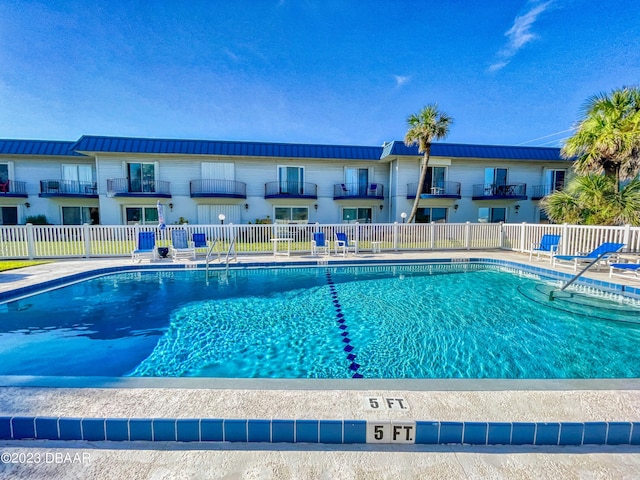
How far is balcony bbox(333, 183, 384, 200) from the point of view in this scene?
64.1ft

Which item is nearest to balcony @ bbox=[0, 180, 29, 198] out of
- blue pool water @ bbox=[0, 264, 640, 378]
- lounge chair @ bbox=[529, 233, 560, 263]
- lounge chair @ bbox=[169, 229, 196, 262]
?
lounge chair @ bbox=[169, 229, 196, 262]

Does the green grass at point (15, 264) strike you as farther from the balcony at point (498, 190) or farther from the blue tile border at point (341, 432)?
the balcony at point (498, 190)

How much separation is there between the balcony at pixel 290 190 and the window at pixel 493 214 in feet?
38.6

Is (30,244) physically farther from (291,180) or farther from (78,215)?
(291,180)

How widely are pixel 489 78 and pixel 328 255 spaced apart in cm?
1338

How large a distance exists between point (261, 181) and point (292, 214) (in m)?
2.94

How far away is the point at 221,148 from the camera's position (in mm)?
17625

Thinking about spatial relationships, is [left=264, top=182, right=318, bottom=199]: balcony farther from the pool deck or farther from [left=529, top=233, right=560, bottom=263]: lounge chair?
the pool deck

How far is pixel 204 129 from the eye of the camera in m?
22.6

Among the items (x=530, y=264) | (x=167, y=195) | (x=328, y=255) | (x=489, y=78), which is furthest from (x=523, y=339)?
(x=167, y=195)

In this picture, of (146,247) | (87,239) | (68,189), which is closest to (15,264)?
(87,239)

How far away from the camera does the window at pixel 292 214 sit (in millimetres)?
19641

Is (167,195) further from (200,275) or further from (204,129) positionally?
(200,275)

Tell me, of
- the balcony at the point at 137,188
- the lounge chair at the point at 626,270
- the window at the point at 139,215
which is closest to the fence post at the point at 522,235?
the lounge chair at the point at 626,270
